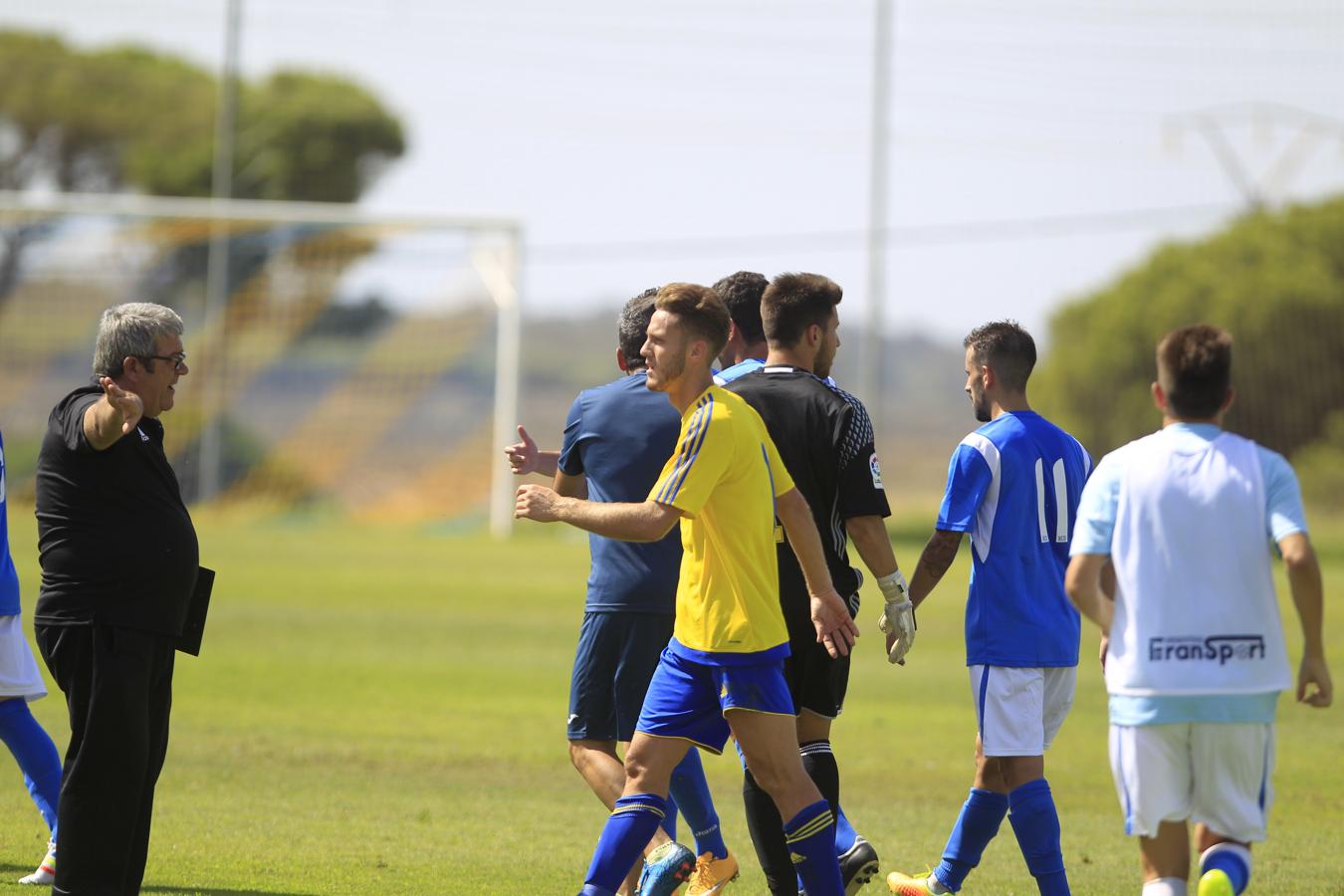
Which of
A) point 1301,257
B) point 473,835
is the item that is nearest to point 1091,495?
point 473,835

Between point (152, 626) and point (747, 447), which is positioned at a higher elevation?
point (747, 447)

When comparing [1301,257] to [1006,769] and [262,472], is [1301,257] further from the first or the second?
[1006,769]

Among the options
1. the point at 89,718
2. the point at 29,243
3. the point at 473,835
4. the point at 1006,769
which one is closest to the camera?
the point at 89,718

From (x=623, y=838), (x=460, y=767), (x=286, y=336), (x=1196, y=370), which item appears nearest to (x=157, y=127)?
(x=286, y=336)

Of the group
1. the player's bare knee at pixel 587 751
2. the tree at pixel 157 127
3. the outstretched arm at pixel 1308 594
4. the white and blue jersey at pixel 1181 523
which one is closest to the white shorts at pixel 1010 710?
the player's bare knee at pixel 587 751

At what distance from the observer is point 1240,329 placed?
49562mm

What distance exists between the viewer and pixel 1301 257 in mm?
50531

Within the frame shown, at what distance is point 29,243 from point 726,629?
4331 cm

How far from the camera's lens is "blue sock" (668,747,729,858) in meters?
7.00

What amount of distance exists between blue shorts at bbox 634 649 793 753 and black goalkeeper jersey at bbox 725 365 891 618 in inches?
28.0

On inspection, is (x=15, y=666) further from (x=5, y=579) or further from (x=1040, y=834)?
(x=1040, y=834)

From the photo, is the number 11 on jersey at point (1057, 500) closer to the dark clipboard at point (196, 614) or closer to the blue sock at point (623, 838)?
the blue sock at point (623, 838)

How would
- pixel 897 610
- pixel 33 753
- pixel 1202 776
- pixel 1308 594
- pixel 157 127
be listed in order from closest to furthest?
1. pixel 1308 594
2. pixel 1202 776
3. pixel 897 610
4. pixel 33 753
5. pixel 157 127

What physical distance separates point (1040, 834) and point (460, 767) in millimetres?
5296
